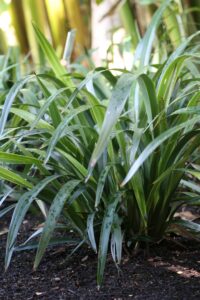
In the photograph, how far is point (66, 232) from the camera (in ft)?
6.47

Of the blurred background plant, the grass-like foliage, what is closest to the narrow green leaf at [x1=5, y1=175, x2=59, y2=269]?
the grass-like foliage

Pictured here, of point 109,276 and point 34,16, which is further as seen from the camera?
point 34,16

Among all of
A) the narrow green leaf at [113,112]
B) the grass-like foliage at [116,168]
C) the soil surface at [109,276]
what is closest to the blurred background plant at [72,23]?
the grass-like foliage at [116,168]

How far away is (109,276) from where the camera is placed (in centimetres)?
158

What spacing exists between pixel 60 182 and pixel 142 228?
317mm

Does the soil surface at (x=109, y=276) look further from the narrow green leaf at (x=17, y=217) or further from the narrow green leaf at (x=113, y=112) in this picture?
the narrow green leaf at (x=113, y=112)

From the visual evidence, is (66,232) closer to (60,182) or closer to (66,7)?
(60,182)

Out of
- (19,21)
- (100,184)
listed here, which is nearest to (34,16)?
(19,21)

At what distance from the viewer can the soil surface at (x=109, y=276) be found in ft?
4.85

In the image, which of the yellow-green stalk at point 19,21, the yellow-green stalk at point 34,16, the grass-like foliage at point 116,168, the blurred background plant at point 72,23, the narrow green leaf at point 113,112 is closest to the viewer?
the narrow green leaf at point 113,112

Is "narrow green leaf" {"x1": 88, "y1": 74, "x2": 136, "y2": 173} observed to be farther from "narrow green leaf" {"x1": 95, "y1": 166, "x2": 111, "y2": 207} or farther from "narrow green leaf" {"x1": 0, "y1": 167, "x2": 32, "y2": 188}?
"narrow green leaf" {"x1": 0, "y1": 167, "x2": 32, "y2": 188}

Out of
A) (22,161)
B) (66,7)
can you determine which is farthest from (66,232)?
(66,7)

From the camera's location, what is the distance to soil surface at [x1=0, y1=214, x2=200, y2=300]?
4.85ft

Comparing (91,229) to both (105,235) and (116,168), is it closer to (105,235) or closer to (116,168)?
(105,235)
